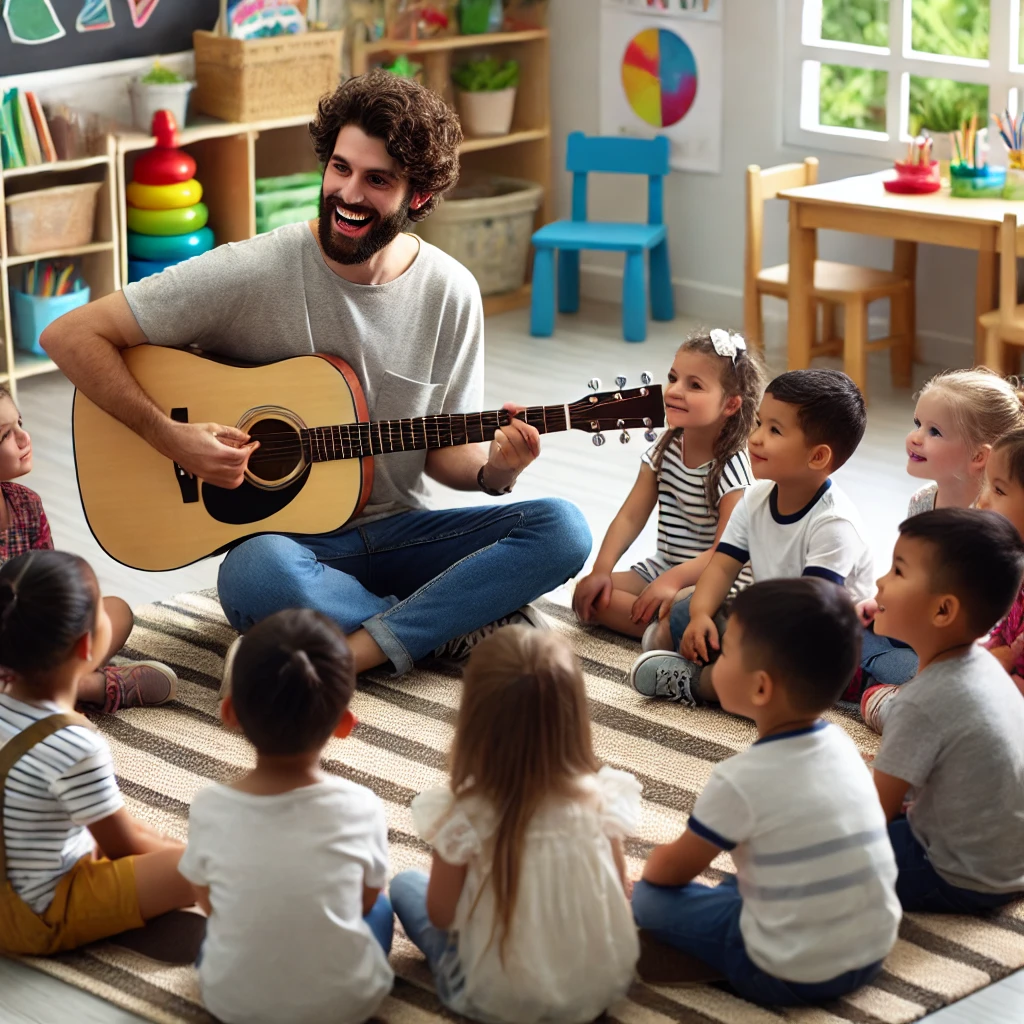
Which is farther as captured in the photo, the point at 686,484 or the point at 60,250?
the point at 60,250

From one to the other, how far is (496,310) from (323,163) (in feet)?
8.31

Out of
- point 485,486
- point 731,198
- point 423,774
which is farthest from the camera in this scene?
point 731,198

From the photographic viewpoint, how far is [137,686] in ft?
8.63

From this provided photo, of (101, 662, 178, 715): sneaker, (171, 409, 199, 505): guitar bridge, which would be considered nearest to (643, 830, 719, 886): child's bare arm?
(101, 662, 178, 715): sneaker

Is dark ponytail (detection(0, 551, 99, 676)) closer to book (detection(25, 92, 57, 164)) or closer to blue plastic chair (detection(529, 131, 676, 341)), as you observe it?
book (detection(25, 92, 57, 164))

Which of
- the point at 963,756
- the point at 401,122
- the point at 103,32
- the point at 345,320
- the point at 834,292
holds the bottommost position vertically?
the point at 963,756

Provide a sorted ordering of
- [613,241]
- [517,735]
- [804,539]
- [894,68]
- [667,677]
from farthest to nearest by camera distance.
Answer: [613,241], [894,68], [667,677], [804,539], [517,735]

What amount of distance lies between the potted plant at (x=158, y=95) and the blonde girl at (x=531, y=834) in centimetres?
319

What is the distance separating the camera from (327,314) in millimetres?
2758

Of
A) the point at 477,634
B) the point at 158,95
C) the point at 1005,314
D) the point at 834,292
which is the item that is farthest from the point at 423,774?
→ the point at 158,95

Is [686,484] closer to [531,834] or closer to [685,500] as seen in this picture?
[685,500]

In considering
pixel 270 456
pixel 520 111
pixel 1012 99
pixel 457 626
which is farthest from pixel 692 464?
pixel 520 111

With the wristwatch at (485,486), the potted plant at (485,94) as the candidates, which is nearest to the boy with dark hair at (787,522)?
the wristwatch at (485,486)

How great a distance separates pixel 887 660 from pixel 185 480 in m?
1.20
